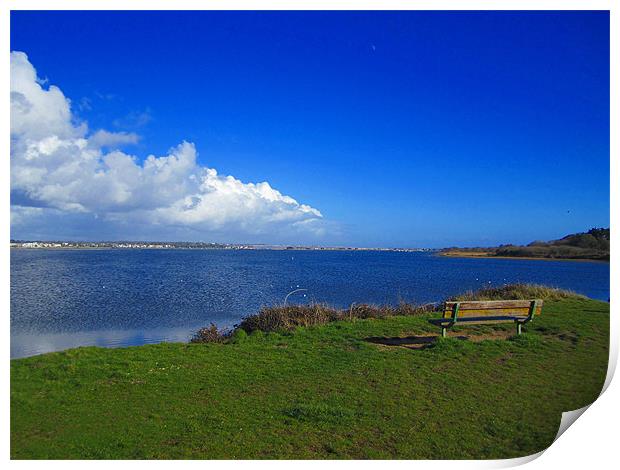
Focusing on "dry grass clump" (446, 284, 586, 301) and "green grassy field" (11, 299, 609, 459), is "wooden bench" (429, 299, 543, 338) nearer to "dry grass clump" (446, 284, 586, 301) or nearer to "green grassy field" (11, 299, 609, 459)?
"green grassy field" (11, 299, 609, 459)

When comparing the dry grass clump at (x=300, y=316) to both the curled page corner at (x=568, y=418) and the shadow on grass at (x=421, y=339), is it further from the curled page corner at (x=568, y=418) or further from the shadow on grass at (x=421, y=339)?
the curled page corner at (x=568, y=418)

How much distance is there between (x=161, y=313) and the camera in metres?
17.7

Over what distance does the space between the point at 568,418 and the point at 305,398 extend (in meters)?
3.84

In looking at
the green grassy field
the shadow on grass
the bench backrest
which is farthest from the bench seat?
the green grassy field

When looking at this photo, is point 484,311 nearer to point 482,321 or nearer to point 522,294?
point 482,321

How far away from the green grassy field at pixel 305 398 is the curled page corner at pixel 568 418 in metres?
0.11

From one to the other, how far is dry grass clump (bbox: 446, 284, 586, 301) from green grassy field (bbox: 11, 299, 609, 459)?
25.4ft

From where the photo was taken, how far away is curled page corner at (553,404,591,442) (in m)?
6.02

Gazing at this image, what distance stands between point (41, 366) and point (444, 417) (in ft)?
20.1

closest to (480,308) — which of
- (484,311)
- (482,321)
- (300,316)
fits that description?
(484,311)

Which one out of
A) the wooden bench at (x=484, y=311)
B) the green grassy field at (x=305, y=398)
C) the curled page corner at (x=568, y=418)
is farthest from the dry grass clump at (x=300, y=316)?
the curled page corner at (x=568, y=418)

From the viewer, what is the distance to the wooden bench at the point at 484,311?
939 centimetres

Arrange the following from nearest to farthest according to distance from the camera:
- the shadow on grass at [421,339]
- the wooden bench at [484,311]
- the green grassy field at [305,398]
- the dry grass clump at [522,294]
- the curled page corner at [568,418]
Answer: the green grassy field at [305,398]
the curled page corner at [568,418]
the shadow on grass at [421,339]
the wooden bench at [484,311]
the dry grass clump at [522,294]
